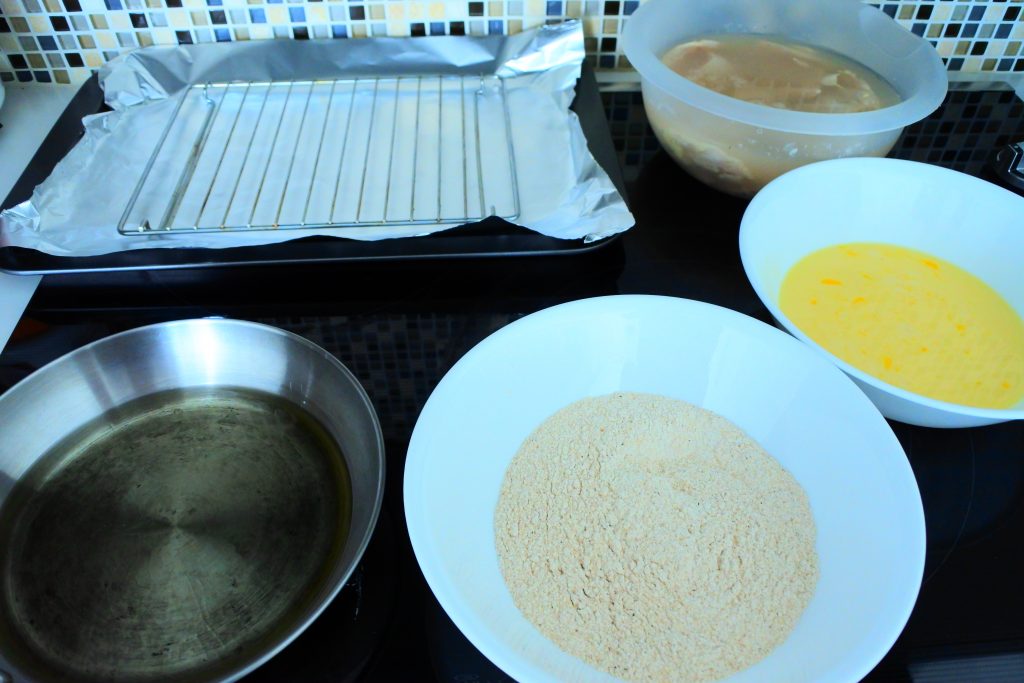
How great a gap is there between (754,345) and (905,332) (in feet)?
0.50

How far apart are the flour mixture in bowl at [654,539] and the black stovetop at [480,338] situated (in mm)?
71

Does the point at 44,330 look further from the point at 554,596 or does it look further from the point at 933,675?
the point at 933,675

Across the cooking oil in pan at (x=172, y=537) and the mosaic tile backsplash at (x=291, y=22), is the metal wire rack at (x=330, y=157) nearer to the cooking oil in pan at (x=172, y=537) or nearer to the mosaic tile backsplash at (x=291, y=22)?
the mosaic tile backsplash at (x=291, y=22)

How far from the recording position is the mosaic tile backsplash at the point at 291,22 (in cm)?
86

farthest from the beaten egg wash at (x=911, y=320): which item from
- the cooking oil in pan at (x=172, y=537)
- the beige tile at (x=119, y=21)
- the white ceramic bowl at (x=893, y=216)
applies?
the beige tile at (x=119, y=21)

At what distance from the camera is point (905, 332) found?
2.09 feet

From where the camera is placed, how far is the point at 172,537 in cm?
53

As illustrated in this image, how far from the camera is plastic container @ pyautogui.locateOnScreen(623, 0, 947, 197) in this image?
67 centimetres

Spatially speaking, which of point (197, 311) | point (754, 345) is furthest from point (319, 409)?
point (754, 345)

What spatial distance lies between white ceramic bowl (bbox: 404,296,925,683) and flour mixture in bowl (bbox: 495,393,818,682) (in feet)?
0.04

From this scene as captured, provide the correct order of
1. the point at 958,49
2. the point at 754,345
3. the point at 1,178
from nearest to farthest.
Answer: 1. the point at 754,345
2. the point at 1,178
3. the point at 958,49

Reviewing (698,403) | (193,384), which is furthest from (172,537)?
(698,403)

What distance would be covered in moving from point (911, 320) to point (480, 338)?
0.37m

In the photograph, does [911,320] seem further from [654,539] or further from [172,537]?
[172,537]
